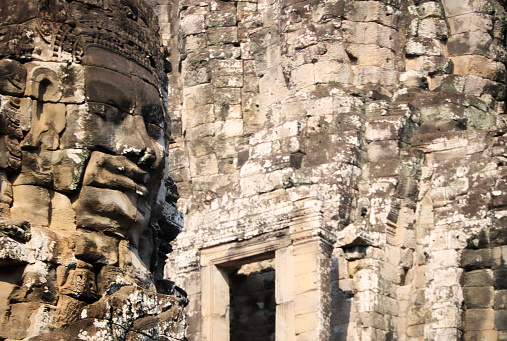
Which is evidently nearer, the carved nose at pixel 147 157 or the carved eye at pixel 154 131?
the carved nose at pixel 147 157

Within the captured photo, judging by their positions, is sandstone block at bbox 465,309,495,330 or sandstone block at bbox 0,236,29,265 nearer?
sandstone block at bbox 0,236,29,265

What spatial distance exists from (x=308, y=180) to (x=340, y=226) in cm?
94

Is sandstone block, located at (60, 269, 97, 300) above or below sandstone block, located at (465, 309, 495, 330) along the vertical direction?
below

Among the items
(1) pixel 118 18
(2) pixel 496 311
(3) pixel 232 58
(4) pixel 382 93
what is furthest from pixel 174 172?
(1) pixel 118 18

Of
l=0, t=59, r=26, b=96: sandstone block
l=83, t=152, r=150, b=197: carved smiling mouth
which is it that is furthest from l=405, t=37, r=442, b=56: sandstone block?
l=0, t=59, r=26, b=96: sandstone block

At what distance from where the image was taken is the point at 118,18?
11.6 meters

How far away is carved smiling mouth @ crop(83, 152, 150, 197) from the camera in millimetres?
11086

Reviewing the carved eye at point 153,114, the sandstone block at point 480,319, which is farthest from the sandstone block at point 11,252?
the sandstone block at point 480,319

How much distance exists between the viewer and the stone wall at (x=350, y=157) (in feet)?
69.1

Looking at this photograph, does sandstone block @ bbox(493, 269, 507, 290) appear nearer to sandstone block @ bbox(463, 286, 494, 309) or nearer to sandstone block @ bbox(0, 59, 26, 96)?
sandstone block @ bbox(463, 286, 494, 309)

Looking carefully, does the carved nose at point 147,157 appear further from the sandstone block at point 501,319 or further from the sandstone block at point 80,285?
the sandstone block at point 501,319

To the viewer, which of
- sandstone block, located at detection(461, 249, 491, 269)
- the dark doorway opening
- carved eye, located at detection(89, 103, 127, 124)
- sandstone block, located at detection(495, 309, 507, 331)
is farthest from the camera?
the dark doorway opening

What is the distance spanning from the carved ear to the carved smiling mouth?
499mm

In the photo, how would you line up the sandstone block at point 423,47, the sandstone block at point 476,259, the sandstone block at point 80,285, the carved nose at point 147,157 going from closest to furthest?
the sandstone block at point 80,285, the carved nose at point 147,157, the sandstone block at point 476,259, the sandstone block at point 423,47
